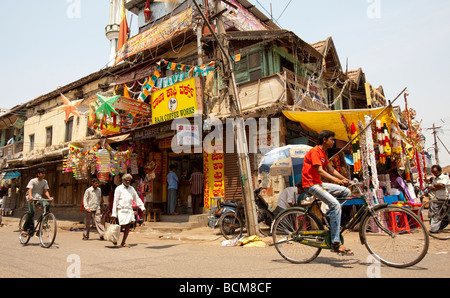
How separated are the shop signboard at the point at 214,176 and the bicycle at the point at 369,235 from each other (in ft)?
23.9

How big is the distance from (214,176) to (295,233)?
7797 mm

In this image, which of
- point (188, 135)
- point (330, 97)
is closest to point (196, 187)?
point (188, 135)

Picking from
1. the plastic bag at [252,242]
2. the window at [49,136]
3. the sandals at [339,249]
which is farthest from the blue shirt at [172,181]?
the window at [49,136]

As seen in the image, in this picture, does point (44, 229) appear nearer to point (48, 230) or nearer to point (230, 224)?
point (48, 230)

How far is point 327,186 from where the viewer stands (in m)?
4.59

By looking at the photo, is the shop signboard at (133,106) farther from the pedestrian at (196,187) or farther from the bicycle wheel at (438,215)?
the bicycle wheel at (438,215)

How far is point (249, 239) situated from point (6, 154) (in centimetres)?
2416

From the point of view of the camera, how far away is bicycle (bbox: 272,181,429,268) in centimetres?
395

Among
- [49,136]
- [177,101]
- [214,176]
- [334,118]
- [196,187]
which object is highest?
[49,136]

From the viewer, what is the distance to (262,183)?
1110 cm

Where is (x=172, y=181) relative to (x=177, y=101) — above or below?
below

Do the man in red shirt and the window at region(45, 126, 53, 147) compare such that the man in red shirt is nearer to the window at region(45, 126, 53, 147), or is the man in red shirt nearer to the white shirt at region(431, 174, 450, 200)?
the white shirt at region(431, 174, 450, 200)

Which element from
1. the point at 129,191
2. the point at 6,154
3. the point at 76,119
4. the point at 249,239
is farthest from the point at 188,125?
the point at 6,154

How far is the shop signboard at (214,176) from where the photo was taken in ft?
39.9
